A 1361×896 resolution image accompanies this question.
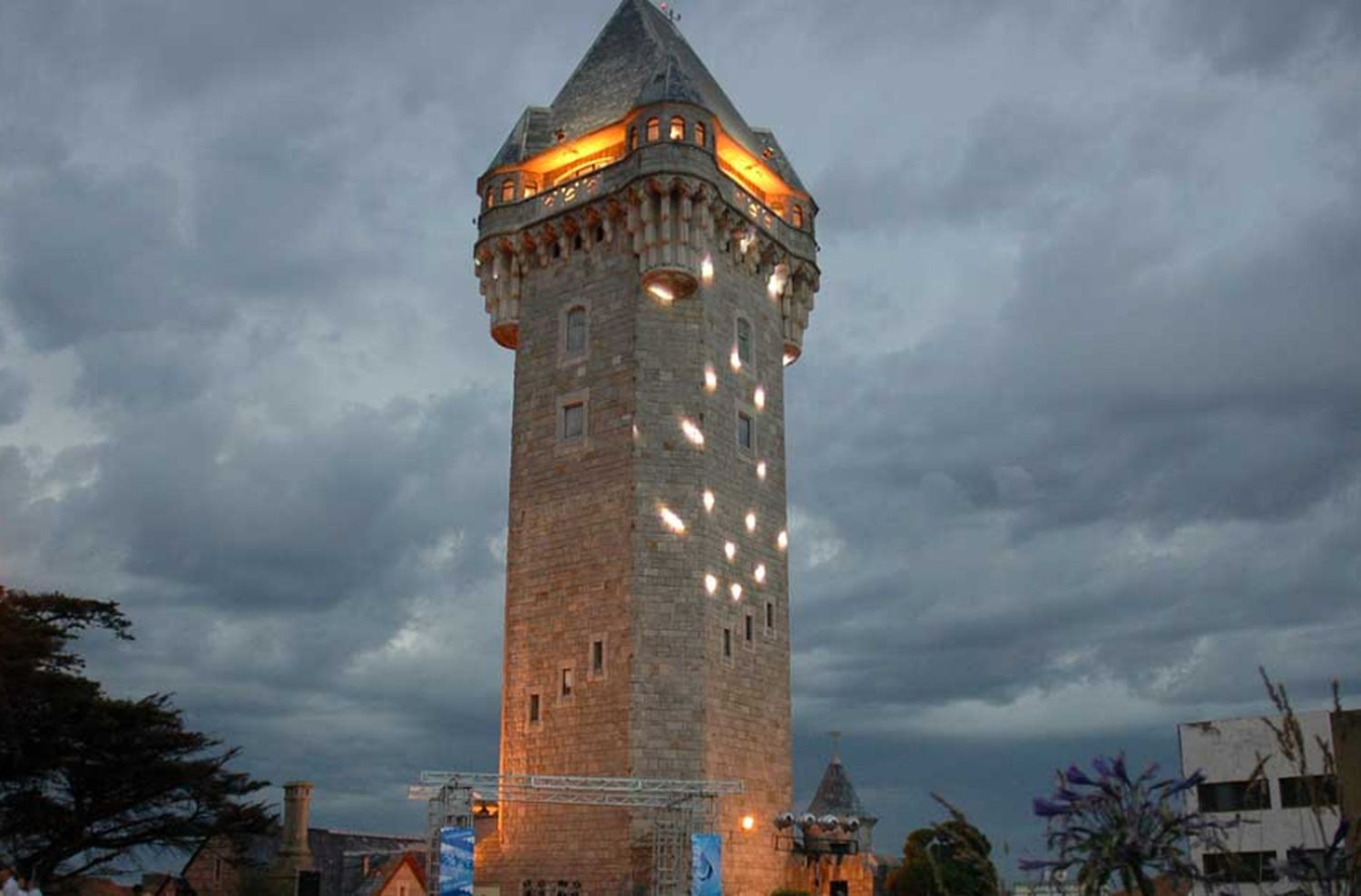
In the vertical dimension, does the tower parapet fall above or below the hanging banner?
above

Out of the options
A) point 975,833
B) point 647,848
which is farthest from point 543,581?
point 975,833

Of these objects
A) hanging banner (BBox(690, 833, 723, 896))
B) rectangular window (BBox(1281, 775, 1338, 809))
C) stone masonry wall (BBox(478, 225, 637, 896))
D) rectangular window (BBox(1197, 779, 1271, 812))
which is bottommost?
hanging banner (BBox(690, 833, 723, 896))

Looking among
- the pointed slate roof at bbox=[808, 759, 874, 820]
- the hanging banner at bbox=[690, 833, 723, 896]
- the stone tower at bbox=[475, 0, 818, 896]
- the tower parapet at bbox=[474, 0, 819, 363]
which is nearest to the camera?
the hanging banner at bbox=[690, 833, 723, 896]

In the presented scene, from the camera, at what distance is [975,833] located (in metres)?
5.57

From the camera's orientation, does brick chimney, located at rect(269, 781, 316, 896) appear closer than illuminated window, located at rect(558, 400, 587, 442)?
No

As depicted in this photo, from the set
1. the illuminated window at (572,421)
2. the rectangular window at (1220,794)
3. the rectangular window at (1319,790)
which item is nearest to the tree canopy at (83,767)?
the illuminated window at (572,421)

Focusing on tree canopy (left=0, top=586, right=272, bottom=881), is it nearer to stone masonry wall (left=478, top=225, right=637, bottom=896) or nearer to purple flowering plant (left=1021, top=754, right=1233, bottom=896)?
stone masonry wall (left=478, top=225, right=637, bottom=896)

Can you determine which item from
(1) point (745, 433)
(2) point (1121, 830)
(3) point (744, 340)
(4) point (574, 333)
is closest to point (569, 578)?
(1) point (745, 433)

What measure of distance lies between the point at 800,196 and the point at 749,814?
1952cm

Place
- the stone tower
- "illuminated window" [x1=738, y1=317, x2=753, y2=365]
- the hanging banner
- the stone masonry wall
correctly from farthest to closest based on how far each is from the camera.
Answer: "illuminated window" [x1=738, y1=317, x2=753, y2=365] < the stone tower < the stone masonry wall < the hanging banner

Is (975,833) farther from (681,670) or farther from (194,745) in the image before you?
(194,745)

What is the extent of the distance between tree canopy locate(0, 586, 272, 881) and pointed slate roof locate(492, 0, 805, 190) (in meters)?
18.8

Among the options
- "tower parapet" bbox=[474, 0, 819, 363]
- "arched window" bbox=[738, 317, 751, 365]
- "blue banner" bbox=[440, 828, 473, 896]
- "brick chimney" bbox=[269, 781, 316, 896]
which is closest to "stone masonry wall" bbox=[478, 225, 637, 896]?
"tower parapet" bbox=[474, 0, 819, 363]

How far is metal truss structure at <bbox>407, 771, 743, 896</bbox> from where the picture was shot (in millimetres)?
30266
